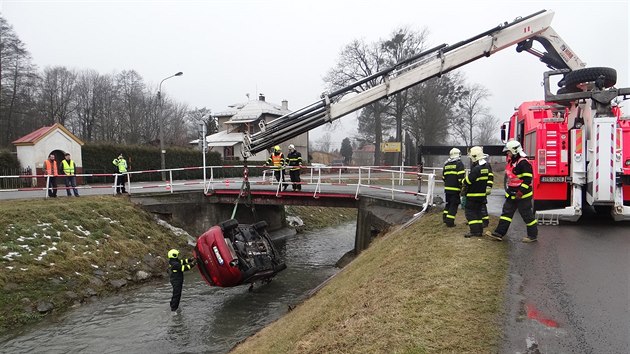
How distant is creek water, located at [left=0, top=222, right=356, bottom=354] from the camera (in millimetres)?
7855

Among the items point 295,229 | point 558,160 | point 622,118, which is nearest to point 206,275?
point 558,160

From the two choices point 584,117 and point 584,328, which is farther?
point 584,117

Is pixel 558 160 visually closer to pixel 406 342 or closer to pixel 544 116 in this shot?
pixel 544 116

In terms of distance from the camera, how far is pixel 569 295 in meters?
5.19

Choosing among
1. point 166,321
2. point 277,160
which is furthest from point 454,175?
point 277,160

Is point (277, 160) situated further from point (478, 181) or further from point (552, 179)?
point (552, 179)

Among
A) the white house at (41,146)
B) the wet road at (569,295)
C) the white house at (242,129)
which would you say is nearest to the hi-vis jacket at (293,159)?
the wet road at (569,295)

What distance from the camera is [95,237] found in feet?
41.4

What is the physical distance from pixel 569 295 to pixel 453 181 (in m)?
3.75

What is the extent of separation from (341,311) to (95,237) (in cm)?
998

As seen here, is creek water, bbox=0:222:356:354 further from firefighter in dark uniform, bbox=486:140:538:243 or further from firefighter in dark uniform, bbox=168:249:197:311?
firefighter in dark uniform, bbox=486:140:538:243

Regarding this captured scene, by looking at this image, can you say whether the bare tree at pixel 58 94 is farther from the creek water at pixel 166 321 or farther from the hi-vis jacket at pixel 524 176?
the hi-vis jacket at pixel 524 176

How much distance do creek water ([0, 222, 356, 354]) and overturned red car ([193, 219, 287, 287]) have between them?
0.74 meters

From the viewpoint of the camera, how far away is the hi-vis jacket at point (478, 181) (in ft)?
25.2
